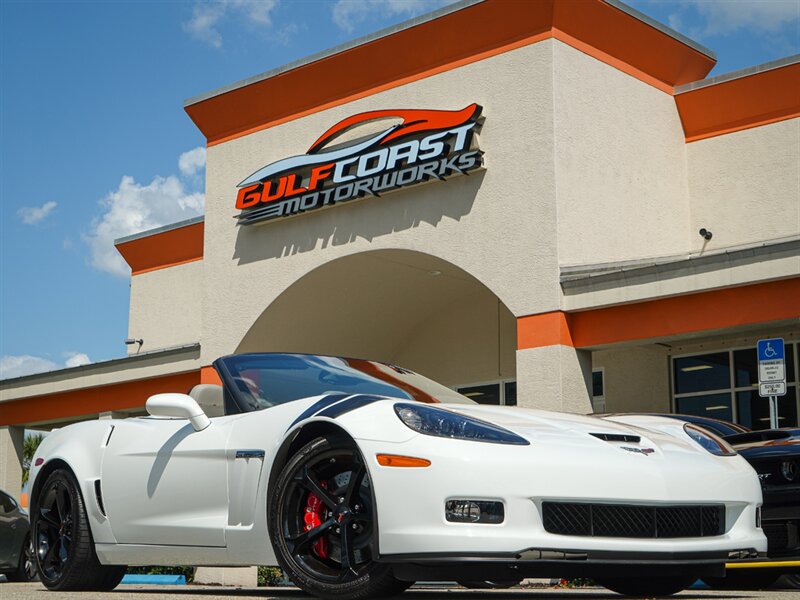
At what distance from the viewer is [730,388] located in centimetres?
1720

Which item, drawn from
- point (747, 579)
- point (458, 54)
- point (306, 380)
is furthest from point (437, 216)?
point (306, 380)

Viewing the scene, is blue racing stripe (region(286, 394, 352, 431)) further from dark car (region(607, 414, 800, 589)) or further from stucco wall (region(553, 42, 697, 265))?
stucco wall (region(553, 42, 697, 265))

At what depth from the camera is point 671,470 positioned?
496 cm

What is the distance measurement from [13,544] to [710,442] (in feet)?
29.2

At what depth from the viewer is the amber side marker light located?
457cm

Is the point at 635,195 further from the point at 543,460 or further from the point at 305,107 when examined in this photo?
the point at 543,460

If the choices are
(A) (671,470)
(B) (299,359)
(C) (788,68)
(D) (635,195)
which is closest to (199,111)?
(D) (635,195)

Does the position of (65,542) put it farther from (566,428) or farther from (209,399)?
(566,428)

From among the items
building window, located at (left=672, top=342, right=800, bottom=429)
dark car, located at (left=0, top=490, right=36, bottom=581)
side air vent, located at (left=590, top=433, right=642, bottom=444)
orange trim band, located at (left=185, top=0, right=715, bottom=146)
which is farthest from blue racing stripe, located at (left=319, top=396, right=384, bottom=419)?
building window, located at (left=672, top=342, right=800, bottom=429)

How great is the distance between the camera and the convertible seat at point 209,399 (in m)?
6.23

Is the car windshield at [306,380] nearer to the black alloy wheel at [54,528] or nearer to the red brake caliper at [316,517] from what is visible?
the red brake caliper at [316,517]

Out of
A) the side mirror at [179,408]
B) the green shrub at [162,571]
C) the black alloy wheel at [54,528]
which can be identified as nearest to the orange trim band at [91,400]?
the green shrub at [162,571]

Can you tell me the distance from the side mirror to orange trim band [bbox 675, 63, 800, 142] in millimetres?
13946

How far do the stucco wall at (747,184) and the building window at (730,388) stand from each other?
1.88m
